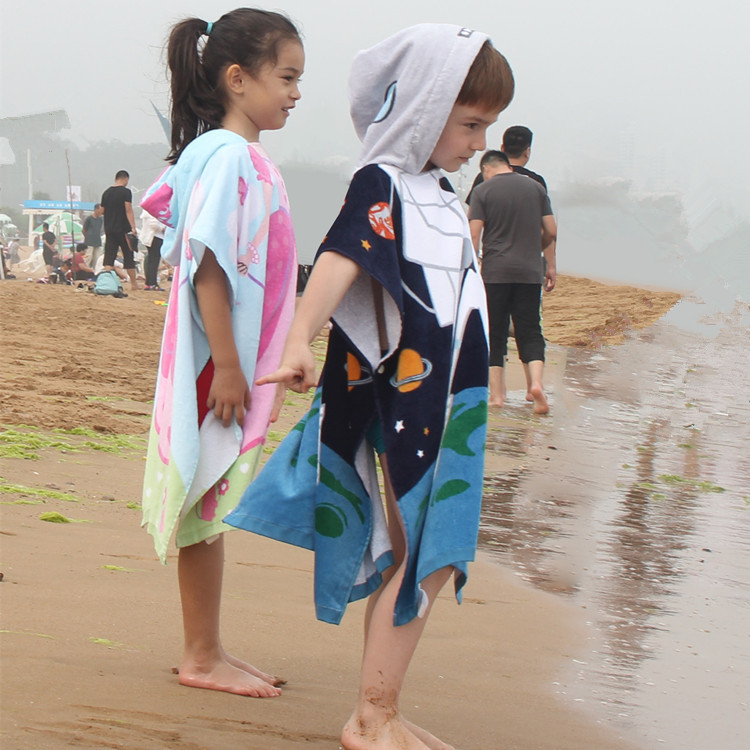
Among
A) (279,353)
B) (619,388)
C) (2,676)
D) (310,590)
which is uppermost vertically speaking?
(279,353)

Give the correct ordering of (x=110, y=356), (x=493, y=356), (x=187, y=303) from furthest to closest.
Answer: (x=110, y=356), (x=493, y=356), (x=187, y=303)

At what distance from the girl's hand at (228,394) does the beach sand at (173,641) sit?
56 centimetres

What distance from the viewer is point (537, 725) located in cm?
225

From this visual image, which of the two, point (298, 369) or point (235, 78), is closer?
point (298, 369)

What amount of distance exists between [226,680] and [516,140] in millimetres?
5701

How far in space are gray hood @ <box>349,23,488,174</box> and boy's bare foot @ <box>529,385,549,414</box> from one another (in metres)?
5.04

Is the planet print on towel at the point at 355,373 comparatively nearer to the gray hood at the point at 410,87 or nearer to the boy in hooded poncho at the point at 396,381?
the boy in hooded poncho at the point at 396,381

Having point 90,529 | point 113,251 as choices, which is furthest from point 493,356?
point 113,251

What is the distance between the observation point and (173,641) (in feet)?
8.16

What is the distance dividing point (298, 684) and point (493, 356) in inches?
191

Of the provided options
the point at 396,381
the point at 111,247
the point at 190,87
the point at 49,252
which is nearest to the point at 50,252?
the point at 49,252

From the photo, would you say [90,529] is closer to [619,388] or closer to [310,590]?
[310,590]

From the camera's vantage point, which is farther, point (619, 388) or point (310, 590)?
point (619, 388)

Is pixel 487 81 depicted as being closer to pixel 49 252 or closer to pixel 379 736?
pixel 379 736
